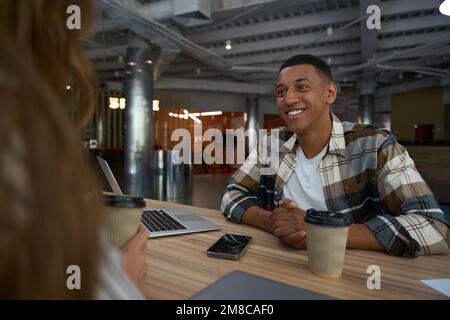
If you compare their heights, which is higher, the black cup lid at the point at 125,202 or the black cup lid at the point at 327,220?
the black cup lid at the point at 125,202

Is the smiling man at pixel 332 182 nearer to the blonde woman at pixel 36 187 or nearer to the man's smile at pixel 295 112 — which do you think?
the man's smile at pixel 295 112

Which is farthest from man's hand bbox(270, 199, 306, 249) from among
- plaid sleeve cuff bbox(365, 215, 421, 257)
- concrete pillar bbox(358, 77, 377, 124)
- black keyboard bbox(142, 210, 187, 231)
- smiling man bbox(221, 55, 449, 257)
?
concrete pillar bbox(358, 77, 377, 124)

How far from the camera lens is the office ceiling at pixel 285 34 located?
528 cm

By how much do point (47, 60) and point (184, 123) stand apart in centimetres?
1268

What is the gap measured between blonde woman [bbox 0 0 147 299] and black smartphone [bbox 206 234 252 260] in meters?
0.58

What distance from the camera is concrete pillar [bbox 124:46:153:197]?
268 inches

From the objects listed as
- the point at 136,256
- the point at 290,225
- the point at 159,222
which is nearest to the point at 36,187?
the point at 136,256

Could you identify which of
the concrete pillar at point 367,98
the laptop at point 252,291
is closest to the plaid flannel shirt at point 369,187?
the laptop at point 252,291

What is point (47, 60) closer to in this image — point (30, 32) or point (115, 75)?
point (30, 32)

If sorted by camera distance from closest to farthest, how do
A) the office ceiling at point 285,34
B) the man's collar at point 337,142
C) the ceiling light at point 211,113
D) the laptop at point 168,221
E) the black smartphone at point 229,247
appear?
the black smartphone at point 229,247
the laptop at point 168,221
the man's collar at point 337,142
the office ceiling at point 285,34
the ceiling light at point 211,113

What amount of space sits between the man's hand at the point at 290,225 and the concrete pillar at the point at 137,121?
602 cm

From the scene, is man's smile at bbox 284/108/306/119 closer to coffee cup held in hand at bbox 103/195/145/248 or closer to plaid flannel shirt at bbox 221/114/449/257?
plaid flannel shirt at bbox 221/114/449/257

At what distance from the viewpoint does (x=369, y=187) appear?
1.35m

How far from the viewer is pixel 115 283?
38cm
